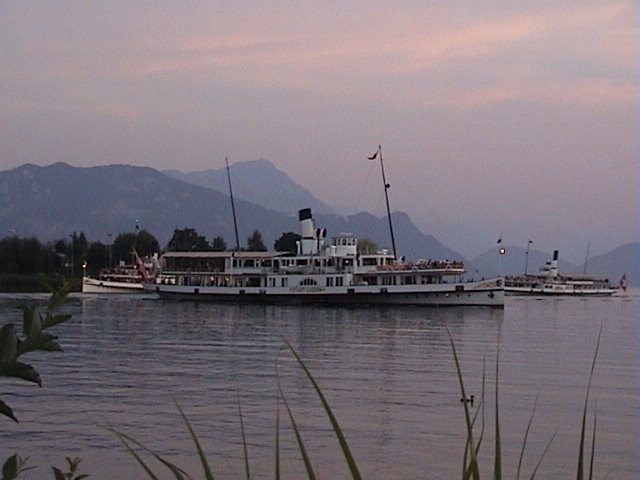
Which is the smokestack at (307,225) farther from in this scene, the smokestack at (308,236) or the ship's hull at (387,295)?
the ship's hull at (387,295)

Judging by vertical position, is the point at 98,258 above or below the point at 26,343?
above

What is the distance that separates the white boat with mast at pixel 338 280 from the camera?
56875mm

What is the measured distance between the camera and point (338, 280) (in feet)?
190

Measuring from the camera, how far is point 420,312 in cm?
5234

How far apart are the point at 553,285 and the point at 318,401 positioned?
83188 millimetres

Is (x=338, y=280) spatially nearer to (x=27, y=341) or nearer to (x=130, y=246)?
(x=130, y=246)

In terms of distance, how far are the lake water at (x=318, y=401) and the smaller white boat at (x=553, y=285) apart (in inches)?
2449

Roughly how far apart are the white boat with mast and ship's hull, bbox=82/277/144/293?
41.1ft

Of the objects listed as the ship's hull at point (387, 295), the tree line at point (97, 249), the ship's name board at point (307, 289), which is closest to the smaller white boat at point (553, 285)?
the tree line at point (97, 249)

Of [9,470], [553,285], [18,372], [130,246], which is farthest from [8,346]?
[130,246]

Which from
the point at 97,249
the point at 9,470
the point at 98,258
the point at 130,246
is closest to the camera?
the point at 9,470

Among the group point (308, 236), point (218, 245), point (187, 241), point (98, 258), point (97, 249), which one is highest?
point (187, 241)

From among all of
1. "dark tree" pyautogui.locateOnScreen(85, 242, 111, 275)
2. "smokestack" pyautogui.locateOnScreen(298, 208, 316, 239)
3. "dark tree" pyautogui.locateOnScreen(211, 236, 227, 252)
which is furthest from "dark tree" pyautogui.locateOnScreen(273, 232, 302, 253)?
"smokestack" pyautogui.locateOnScreen(298, 208, 316, 239)

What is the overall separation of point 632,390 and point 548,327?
22.9 m
